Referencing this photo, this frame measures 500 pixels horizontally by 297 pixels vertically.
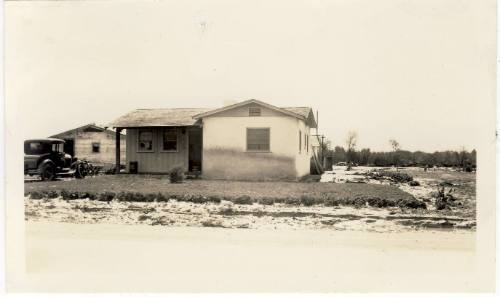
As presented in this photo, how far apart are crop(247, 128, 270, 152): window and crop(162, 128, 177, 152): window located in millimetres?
3538

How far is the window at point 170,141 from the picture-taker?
16.7 meters

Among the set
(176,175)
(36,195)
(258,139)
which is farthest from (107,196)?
(258,139)

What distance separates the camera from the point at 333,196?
35.6 feet

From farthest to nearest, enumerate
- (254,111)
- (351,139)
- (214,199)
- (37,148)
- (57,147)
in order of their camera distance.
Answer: (57,147)
(254,111)
(37,148)
(351,139)
(214,199)

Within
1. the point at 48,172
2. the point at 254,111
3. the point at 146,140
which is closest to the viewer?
the point at 254,111

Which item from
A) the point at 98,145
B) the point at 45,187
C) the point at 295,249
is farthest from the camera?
the point at 98,145

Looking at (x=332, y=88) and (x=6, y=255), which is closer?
(x=6, y=255)

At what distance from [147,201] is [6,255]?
330 centimetres

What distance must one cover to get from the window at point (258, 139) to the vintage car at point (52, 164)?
20.7 ft

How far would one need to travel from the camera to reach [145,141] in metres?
17.0

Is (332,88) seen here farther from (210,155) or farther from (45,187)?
(45,187)

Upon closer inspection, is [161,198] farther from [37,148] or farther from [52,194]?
[37,148]

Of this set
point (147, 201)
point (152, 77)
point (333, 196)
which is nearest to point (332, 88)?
point (333, 196)

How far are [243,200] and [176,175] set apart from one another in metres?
3.86
